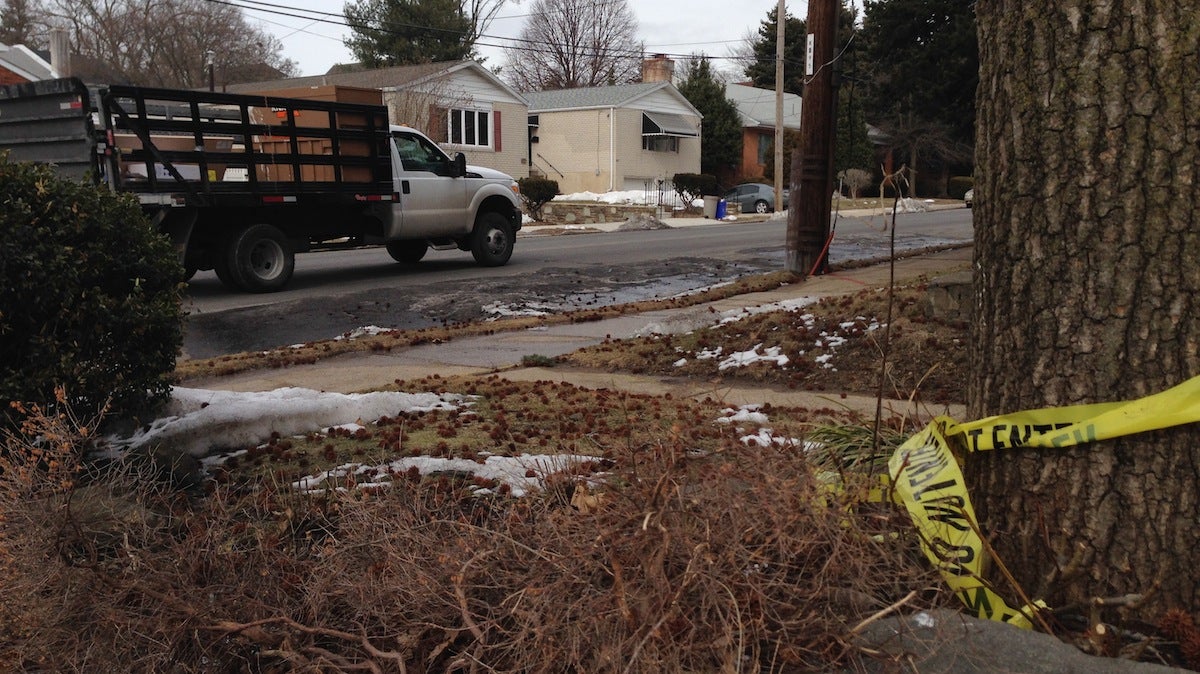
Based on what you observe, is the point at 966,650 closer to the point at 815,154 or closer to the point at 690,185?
the point at 815,154

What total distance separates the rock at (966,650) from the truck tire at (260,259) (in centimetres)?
1212

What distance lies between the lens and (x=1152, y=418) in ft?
8.95

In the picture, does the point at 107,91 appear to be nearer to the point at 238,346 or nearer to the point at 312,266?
the point at 238,346

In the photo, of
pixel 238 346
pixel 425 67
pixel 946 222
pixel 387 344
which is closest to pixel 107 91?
pixel 238 346

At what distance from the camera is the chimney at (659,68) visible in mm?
52438

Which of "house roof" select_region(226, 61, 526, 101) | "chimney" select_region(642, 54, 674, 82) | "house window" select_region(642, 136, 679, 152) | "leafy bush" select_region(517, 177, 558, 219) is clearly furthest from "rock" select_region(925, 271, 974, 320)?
"chimney" select_region(642, 54, 674, 82)

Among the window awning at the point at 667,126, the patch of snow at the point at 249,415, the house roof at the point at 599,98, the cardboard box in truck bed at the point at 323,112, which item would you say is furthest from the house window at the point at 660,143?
the patch of snow at the point at 249,415

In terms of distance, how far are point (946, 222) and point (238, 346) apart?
77.3 ft

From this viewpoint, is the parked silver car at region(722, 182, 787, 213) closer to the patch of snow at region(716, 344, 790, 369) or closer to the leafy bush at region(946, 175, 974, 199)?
the leafy bush at region(946, 175, 974, 199)

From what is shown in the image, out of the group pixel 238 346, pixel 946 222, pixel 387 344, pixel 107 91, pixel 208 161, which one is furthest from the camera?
pixel 946 222

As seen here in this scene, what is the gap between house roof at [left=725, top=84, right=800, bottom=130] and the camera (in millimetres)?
56969

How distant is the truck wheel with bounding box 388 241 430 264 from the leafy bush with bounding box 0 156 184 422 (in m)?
12.0

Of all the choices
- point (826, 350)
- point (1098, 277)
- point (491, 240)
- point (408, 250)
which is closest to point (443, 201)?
point (491, 240)

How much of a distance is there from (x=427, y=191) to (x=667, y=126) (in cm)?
3355
